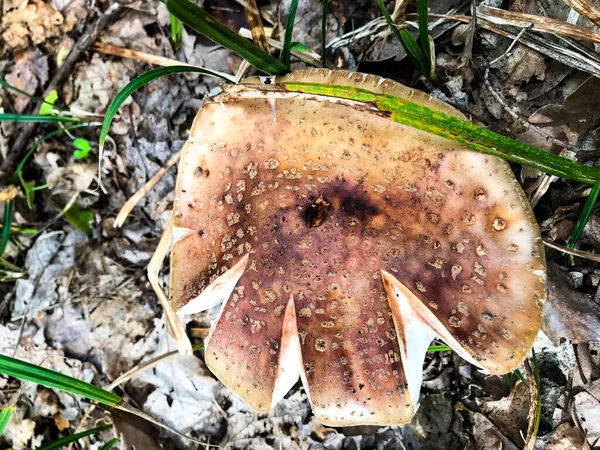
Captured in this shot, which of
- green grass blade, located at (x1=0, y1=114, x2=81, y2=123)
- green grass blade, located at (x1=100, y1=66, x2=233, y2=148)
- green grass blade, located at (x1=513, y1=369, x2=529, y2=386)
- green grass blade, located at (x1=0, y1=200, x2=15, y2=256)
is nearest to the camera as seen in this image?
green grass blade, located at (x1=100, y1=66, x2=233, y2=148)

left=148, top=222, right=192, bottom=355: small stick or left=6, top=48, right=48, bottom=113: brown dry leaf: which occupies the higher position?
left=6, top=48, right=48, bottom=113: brown dry leaf

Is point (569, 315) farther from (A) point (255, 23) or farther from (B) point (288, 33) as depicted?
(A) point (255, 23)

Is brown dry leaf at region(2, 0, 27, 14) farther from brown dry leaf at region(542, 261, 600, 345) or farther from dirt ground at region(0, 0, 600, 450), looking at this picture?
brown dry leaf at region(542, 261, 600, 345)

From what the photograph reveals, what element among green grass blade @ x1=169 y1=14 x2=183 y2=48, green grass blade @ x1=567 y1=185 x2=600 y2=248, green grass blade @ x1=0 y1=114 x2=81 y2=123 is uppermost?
green grass blade @ x1=169 y1=14 x2=183 y2=48

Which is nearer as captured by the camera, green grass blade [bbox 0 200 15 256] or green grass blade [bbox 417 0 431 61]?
green grass blade [bbox 417 0 431 61]

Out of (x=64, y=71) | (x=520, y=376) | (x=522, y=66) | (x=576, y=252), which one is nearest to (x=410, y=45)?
(x=522, y=66)

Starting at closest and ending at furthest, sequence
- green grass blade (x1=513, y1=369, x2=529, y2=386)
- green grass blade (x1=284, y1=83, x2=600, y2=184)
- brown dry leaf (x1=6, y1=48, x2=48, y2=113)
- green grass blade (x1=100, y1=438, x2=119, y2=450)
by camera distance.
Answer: green grass blade (x1=284, y1=83, x2=600, y2=184)
green grass blade (x1=513, y1=369, x2=529, y2=386)
green grass blade (x1=100, y1=438, x2=119, y2=450)
brown dry leaf (x1=6, y1=48, x2=48, y2=113)

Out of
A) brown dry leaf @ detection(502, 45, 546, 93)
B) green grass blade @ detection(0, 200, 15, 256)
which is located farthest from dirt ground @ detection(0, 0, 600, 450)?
green grass blade @ detection(0, 200, 15, 256)
